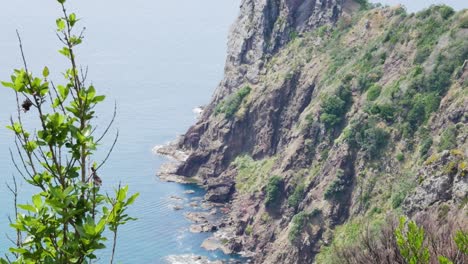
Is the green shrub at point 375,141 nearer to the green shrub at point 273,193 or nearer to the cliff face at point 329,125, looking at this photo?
the cliff face at point 329,125

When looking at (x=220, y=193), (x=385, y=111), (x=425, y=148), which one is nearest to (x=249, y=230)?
(x=220, y=193)

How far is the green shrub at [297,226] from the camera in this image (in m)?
86.0

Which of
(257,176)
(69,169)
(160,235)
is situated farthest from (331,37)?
(69,169)

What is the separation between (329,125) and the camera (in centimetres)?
9900

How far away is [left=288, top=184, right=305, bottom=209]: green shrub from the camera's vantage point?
94688 millimetres

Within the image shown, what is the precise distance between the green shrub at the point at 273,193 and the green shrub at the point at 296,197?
4601mm

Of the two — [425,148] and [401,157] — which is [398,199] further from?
[401,157]

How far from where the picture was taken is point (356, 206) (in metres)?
83.5

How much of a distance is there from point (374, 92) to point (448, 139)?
22.5m

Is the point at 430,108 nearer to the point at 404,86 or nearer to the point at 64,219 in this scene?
the point at 404,86

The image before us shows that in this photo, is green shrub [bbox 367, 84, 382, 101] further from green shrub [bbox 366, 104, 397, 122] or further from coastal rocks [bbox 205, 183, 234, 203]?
coastal rocks [bbox 205, 183, 234, 203]

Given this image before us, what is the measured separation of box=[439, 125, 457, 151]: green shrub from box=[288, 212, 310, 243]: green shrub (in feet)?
75.6

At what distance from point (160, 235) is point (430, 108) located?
156ft

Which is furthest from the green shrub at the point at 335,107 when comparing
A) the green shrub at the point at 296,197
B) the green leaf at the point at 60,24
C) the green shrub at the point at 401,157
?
the green leaf at the point at 60,24
